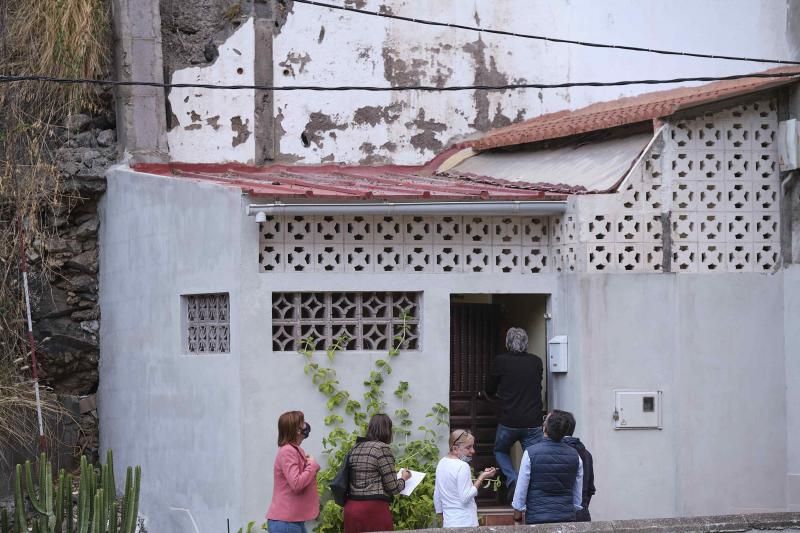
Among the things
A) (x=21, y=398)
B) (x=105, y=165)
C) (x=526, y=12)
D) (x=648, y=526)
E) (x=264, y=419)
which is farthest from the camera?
(x=526, y=12)

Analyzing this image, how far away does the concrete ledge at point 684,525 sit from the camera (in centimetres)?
948

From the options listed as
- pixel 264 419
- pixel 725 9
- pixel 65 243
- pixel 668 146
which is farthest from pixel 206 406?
pixel 725 9

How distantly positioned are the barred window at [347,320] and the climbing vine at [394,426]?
0.05 metres

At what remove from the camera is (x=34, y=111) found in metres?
14.4

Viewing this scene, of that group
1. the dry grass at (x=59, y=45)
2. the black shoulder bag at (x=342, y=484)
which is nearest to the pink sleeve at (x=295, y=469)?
the black shoulder bag at (x=342, y=484)

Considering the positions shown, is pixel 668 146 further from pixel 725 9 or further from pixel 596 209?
pixel 725 9

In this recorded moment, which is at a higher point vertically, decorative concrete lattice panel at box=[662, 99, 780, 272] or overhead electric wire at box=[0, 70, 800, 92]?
overhead electric wire at box=[0, 70, 800, 92]

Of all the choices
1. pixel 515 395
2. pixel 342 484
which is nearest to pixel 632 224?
pixel 515 395

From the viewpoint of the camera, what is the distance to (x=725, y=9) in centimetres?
1495

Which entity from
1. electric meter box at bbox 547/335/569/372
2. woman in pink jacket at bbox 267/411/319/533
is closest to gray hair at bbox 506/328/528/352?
electric meter box at bbox 547/335/569/372

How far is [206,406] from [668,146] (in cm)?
463

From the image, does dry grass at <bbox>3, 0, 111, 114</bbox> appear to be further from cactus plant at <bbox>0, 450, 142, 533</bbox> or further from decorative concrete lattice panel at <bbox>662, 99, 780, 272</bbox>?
decorative concrete lattice panel at <bbox>662, 99, 780, 272</bbox>

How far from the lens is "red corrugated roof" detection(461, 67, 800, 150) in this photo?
12.2 meters

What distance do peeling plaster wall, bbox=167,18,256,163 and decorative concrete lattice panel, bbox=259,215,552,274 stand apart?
2.54 meters
